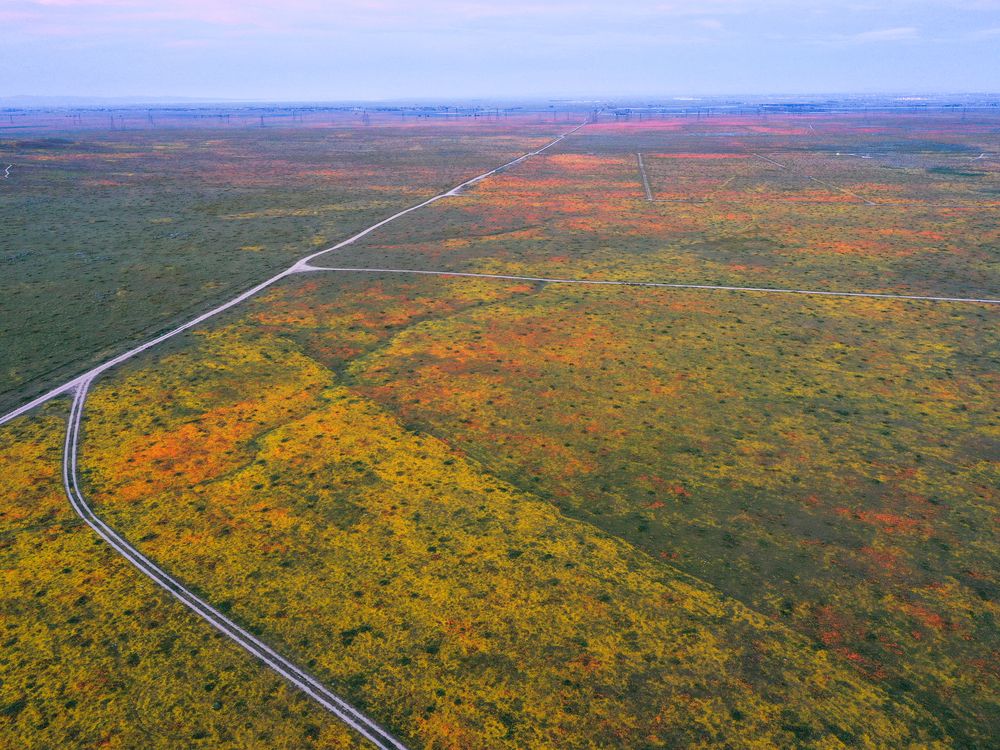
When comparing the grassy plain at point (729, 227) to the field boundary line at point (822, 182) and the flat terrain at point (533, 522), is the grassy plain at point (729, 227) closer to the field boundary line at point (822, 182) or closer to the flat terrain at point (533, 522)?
the field boundary line at point (822, 182)

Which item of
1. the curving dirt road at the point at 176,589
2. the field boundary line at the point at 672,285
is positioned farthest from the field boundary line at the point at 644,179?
the curving dirt road at the point at 176,589

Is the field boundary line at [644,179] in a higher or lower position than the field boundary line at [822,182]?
lower

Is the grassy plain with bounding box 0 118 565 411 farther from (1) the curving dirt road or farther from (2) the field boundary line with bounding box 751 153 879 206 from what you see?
(2) the field boundary line with bounding box 751 153 879 206

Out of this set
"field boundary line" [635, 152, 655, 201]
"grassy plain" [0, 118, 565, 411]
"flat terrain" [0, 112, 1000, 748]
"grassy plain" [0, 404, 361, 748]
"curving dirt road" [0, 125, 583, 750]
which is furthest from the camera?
"field boundary line" [635, 152, 655, 201]

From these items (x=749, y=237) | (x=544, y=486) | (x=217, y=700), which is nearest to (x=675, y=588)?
(x=544, y=486)

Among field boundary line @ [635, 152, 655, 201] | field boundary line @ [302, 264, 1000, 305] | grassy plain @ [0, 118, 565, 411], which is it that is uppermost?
field boundary line @ [302, 264, 1000, 305]

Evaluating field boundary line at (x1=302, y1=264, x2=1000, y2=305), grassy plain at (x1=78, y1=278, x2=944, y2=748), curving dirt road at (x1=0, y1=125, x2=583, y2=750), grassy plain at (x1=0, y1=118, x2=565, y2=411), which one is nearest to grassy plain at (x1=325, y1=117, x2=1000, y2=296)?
field boundary line at (x1=302, y1=264, x2=1000, y2=305)

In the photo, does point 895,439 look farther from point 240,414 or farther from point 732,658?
point 240,414
